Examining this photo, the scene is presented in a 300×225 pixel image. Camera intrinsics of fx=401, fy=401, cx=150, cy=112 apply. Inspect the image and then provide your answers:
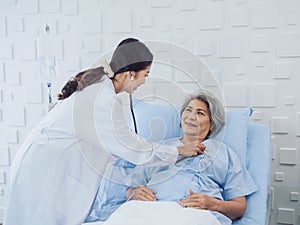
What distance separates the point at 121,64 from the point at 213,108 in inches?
19.4

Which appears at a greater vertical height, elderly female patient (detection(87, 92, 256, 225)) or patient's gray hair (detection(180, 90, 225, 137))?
patient's gray hair (detection(180, 90, 225, 137))

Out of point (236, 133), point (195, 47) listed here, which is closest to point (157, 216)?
point (236, 133)

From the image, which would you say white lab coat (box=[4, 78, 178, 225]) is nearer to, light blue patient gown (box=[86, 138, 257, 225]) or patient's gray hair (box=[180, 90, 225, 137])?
light blue patient gown (box=[86, 138, 257, 225])

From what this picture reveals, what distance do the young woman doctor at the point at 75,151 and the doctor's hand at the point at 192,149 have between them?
0.09m

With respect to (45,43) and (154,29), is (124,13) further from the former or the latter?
(45,43)

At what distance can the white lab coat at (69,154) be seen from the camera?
1562 mm

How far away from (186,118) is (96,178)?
0.51 meters

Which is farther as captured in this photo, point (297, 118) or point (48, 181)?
point (297, 118)

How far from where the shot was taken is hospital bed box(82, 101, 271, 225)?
1.85 meters

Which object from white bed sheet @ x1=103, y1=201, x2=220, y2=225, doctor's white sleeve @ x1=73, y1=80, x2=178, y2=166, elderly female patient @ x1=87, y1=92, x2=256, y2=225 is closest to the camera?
white bed sheet @ x1=103, y1=201, x2=220, y2=225

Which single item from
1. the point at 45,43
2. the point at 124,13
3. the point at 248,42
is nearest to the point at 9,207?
the point at 45,43

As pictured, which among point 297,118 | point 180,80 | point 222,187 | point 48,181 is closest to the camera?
point 48,181

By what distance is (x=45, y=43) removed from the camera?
242 cm

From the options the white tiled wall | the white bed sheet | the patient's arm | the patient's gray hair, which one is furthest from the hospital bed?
the white bed sheet
